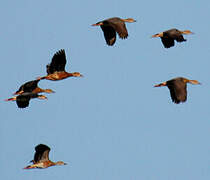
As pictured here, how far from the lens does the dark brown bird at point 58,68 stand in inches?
1180

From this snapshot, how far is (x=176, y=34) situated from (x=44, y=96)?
199 inches

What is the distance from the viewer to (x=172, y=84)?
29703mm

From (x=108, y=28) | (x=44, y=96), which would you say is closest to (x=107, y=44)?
(x=108, y=28)

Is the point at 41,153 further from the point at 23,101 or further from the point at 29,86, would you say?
the point at 29,86

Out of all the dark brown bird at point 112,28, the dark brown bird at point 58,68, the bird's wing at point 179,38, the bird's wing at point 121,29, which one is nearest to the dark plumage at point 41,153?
the dark brown bird at point 58,68

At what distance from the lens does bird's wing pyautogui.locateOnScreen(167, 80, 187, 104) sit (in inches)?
1148

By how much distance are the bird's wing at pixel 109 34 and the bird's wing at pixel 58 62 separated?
2.00 m

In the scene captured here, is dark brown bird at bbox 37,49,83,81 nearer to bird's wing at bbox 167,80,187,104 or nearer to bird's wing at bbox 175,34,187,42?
bird's wing at bbox 167,80,187,104

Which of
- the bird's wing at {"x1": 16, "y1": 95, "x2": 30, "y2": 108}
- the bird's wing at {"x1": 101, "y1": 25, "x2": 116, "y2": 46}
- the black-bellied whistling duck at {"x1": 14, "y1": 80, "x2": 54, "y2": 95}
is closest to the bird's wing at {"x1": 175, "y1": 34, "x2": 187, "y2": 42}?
the bird's wing at {"x1": 101, "y1": 25, "x2": 116, "y2": 46}

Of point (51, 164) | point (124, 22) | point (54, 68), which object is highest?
point (124, 22)

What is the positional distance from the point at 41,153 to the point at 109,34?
4559 millimetres

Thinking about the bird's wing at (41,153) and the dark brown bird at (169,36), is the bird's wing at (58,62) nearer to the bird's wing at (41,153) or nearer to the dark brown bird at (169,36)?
the bird's wing at (41,153)

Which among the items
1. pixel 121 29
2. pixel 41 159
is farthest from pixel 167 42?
pixel 41 159

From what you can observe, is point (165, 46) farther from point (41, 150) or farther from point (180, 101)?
point (41, 150)
